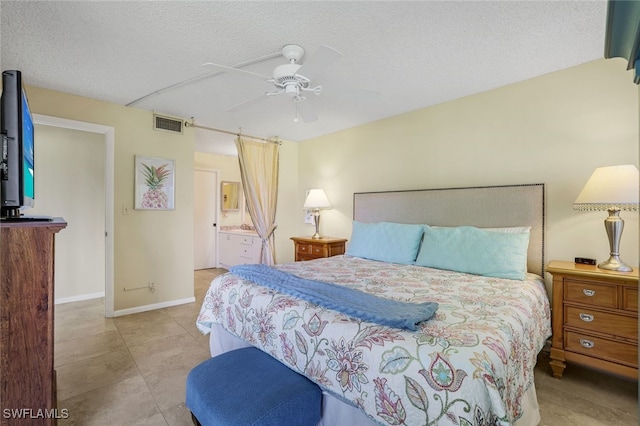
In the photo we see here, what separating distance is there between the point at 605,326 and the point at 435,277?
1.09 metres

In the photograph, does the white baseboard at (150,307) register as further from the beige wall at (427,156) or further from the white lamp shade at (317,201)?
the white lamp shade at (317,201)

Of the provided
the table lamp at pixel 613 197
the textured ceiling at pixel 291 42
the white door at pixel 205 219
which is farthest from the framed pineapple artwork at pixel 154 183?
the table lamp at pixel 613 197

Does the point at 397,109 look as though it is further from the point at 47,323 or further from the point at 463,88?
the point at 47,323

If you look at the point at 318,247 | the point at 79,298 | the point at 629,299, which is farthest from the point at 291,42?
the point at 79,298

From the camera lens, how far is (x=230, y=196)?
6.24 m

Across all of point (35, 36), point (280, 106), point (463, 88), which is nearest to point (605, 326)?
point (463, 88)

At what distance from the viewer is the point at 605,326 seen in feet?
6.46

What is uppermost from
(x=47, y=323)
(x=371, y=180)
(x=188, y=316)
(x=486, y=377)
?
(x=371, y=180)

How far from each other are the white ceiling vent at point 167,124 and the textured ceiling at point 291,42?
1.73ft

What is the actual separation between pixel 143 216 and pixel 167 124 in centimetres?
117

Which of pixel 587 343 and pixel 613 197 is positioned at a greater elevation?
pixel 613 197

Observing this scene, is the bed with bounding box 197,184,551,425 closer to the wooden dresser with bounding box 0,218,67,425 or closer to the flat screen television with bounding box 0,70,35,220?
the wooden dresser with bounding box 0,218,67,425

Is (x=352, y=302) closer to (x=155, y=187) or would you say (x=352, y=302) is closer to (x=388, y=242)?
(x=388, y=242)

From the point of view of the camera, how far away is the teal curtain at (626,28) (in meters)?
0.43
